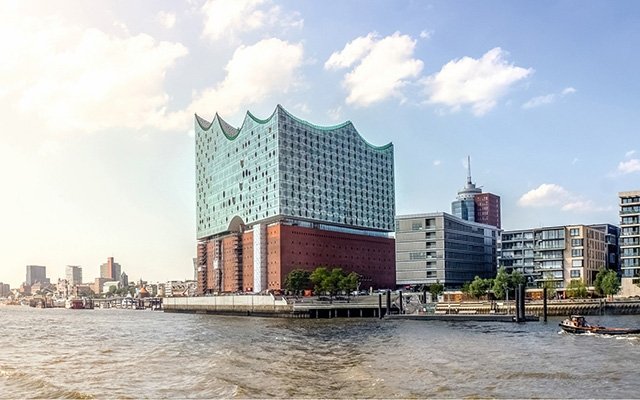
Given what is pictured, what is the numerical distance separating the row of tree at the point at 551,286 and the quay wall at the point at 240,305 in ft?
155

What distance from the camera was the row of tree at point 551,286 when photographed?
14300cm

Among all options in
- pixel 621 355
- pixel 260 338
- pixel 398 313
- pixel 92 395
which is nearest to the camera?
pixel 92 395

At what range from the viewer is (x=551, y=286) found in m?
159

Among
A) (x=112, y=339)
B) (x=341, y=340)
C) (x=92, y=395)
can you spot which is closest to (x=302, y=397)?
(x=92, y=395)

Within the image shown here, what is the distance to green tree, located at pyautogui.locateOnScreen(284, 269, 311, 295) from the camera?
16345cm

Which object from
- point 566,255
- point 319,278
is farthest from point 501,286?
point 319,278

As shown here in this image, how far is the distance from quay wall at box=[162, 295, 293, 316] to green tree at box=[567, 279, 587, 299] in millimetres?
61726

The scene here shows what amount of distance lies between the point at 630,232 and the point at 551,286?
21824 millimetres

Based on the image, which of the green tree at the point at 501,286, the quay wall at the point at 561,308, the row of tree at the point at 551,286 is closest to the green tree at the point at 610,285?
the row of tree at the point at 551,286

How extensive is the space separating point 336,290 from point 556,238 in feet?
189

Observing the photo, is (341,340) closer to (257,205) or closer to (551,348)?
(551,348)

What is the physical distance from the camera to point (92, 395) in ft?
127

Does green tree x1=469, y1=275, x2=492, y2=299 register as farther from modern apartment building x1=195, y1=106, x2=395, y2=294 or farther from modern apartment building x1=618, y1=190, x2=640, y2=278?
modern apartment building x1=195, y1=106, x2=395, y2=294

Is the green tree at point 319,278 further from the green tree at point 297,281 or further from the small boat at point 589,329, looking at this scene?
the small boat at point 589,329
